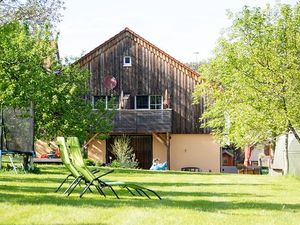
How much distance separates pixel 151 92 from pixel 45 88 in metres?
17.7

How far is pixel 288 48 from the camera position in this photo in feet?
61.7

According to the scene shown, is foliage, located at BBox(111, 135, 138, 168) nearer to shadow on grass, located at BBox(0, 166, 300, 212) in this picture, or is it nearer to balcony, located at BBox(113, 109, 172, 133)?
balcony, located at BBox(113, 109, 172, 133)

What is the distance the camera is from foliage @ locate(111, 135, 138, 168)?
35344 mm

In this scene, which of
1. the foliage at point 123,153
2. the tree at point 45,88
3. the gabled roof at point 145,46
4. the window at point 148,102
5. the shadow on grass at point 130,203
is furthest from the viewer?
the window at point 148,102

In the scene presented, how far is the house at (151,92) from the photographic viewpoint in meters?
40.0

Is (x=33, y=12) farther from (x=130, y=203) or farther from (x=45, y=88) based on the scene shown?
(x=130, y=203)

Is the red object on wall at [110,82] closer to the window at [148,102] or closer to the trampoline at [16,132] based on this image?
the window at [148,102]

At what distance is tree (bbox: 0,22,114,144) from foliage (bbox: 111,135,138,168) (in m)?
5.01

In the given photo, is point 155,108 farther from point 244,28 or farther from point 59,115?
point 244,28

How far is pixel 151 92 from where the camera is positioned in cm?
4003

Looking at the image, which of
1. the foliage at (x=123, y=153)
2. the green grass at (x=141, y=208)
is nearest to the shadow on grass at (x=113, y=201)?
the green grass at (x=141, y=208)

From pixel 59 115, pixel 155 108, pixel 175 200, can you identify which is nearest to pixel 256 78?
pixel 175 200

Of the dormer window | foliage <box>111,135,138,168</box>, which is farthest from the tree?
the dormer window

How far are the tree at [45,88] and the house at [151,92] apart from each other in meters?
8.97
